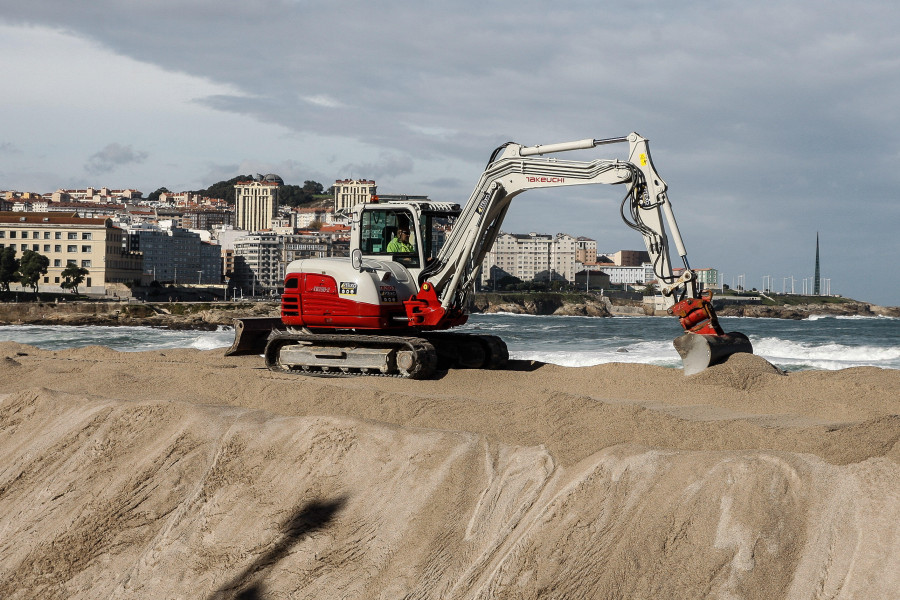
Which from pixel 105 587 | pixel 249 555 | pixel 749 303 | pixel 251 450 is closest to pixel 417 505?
pixel 249 555

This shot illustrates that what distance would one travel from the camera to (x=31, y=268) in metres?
97.9

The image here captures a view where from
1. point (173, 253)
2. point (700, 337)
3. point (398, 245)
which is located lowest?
point (700, 337)

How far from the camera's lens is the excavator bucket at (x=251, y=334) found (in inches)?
674

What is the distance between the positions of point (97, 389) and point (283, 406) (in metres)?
3.23

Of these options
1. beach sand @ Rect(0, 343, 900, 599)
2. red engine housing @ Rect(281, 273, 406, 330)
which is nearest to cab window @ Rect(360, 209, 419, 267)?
red engine housing @ Rect(281, 273, 406, 330)

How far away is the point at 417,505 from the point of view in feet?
26.9

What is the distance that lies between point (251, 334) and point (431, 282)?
186 inches

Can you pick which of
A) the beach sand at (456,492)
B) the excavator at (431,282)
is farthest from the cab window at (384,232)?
the beach sand at (456,492)

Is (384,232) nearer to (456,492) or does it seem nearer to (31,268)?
(456,492)

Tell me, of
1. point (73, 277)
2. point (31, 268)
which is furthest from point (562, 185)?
point (73, 277)

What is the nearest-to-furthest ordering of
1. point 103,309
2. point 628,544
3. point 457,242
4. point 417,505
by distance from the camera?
point 628,544 → point 417,505 → point 457,242 → point 103,309

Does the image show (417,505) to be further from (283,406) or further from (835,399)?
(835,399)

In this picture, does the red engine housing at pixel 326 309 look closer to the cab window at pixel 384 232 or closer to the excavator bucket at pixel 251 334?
the cab window at pixel 384 232

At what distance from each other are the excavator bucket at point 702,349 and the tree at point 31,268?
97987mm
